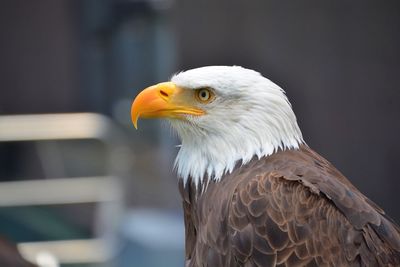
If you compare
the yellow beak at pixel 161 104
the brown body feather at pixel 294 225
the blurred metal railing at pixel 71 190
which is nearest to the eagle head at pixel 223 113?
the yellow beak at pixel 161 104

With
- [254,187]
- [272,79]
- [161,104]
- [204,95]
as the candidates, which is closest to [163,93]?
[161,104]

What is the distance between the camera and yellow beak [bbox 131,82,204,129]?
167 inches

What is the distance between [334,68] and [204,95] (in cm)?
409

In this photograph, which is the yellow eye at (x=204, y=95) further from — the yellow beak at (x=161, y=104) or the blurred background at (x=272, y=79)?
the blurred background at (x=272, y=79)

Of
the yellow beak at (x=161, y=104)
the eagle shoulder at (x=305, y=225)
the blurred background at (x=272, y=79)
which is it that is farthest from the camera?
the blurred background at (x=272, y=79)

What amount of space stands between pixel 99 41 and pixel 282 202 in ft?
25.8

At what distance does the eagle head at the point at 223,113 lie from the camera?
4.24 meters

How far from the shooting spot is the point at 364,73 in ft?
26.8

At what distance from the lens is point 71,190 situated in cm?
810

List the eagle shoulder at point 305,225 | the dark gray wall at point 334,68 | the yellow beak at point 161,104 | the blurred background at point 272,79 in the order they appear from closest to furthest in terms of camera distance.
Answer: the eagle shoulder at point 305,225, the yellow beak at point 161,104, the blurred background at point 272,79, the dark gray wall at point 334,68

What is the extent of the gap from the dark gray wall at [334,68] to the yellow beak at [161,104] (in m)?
3.83

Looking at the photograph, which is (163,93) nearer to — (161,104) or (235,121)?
(161,104)

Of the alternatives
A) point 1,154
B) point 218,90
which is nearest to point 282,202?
point 218,90

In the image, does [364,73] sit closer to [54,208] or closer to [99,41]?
[54,208]
